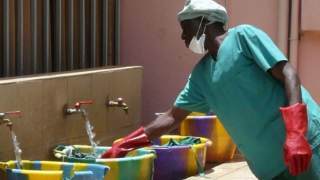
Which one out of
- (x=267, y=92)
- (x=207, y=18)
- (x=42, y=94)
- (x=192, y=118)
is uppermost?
(x=207, y=18)

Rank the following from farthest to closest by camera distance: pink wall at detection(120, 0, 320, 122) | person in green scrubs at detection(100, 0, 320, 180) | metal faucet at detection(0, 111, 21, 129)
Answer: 1. pink wall at detection(120, 0, 320, 122)
2. metal faucet at detection(0, 111, 21, 129)
3. person in green scrubs at detection(100, 0, 320, 180)

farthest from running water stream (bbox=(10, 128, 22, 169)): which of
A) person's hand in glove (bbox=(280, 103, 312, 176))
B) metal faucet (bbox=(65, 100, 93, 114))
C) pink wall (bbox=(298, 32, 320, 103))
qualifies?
pink wall (bbox=(298, 32, 320, 103))

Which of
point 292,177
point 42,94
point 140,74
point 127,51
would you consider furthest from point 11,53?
point 292,177

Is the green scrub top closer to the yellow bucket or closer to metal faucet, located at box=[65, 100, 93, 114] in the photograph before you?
metal faucet, located at box=[65, 100, 93, 114]

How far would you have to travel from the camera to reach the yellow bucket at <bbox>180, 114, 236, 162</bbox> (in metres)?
7.25

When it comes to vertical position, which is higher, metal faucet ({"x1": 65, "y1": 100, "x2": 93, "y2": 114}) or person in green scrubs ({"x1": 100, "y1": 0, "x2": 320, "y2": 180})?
person in green scrubs ({"x1": 100, "y1": 0, "x2": 320, "y2": 180})

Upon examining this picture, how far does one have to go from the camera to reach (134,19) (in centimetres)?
829

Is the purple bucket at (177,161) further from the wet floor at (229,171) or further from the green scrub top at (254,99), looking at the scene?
the green scrub top at (254,99)

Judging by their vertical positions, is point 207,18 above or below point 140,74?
above

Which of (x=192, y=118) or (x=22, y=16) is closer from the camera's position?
(x=22, y=16)

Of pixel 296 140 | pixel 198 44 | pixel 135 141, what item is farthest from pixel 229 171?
pixel 296 140

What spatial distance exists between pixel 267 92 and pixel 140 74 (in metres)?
3.82

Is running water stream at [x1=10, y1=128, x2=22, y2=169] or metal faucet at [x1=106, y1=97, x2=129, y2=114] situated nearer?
running water stream at [x1=10, y1=128, x2=22, y2=169]

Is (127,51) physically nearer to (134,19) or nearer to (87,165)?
(134,19)
